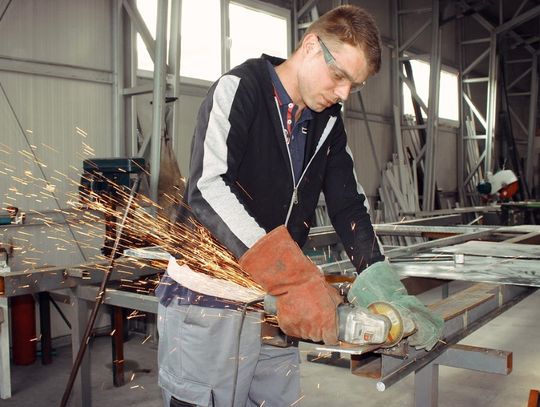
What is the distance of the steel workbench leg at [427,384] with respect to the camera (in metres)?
2.15

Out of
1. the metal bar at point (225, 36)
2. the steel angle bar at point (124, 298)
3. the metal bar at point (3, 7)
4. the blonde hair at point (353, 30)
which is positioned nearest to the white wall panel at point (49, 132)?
the metal bar at point (3, 7)

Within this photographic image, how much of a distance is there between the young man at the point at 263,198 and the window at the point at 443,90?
9.54m

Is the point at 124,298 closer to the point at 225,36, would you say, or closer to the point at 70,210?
the point at 70,210

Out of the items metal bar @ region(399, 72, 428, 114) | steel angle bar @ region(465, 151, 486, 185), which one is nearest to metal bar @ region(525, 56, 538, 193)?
steel angle bar @ region(465, 151, 486, 185)

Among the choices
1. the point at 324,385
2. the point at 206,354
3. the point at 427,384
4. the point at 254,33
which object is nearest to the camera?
the point at 206,354

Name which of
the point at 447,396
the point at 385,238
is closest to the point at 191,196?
the point at 447,396

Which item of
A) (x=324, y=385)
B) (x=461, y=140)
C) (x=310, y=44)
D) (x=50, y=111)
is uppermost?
(x=461, y=140)

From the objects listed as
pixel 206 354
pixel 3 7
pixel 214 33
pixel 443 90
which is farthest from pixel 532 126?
pixel 206 354

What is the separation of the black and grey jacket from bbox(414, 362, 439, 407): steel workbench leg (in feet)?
1.65

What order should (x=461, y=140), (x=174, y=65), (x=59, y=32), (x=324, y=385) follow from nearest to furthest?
(x=324, y=385) < (x=59, y=32) < (x=174, y=65) < (x=461, y=140)

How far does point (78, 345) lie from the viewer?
3.08 metres

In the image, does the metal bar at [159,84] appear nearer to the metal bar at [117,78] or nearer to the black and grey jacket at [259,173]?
the metal bar at [117,78]

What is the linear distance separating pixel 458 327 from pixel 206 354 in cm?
77

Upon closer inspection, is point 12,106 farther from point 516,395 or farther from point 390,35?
point 390,35
